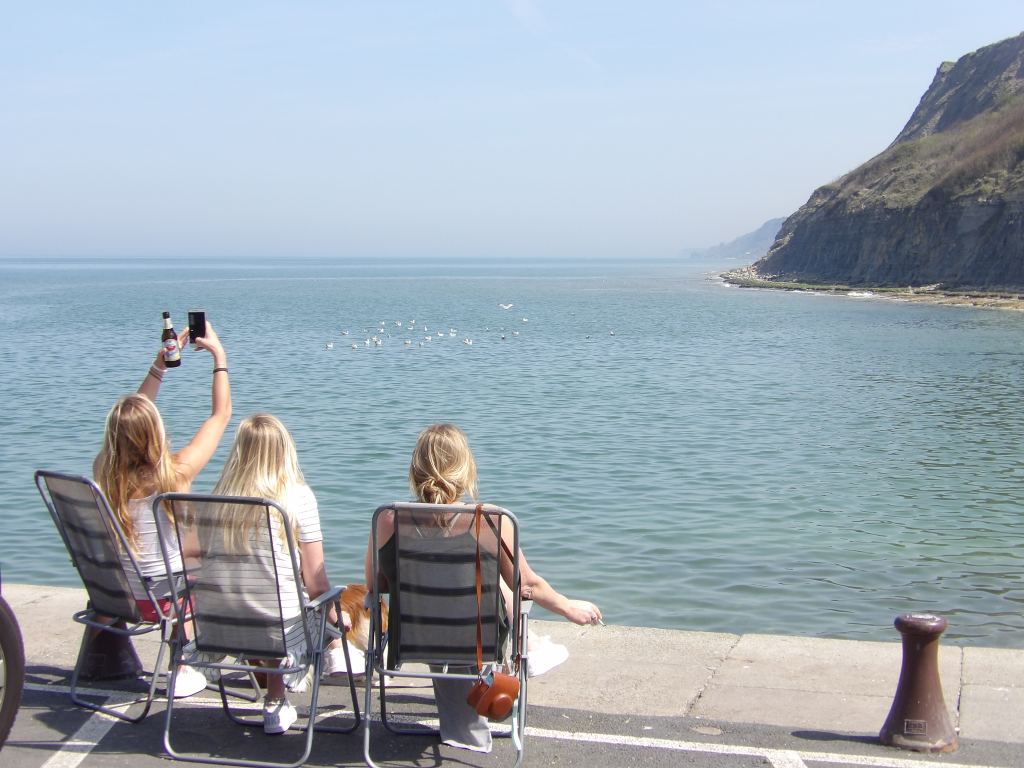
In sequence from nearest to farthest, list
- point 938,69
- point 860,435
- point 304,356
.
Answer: point 860,435, point 304,356, point 938,69

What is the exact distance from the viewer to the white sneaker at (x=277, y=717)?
5.29 metres

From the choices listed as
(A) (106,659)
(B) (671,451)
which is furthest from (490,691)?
(B) (671,451)

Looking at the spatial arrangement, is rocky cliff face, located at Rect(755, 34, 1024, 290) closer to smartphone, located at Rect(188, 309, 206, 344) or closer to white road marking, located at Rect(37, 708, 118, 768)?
smartphone, located at Rect(188, 309, 206, 344)

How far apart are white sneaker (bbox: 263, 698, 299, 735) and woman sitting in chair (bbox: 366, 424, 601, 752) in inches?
27.6

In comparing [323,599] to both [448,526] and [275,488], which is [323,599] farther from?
[448,526]

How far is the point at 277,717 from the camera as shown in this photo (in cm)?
529

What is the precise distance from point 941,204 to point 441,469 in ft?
324

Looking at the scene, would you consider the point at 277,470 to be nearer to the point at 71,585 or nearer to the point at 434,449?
the point at 434,449

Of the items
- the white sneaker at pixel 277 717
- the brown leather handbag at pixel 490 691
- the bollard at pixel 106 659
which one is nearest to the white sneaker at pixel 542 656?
the brown leather handbag at pixel 490 691

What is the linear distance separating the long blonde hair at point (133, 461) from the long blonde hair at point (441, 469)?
4.48ft

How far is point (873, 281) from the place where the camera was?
104 m

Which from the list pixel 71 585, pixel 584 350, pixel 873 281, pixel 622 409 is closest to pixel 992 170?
pixel 873 281

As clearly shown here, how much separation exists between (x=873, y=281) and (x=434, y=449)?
105 m

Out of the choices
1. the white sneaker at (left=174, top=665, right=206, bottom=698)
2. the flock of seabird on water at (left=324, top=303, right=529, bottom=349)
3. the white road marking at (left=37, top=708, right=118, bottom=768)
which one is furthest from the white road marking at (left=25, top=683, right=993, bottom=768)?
the flock of seabird on water at (left=324, top=303, right=529, bottom=349)
